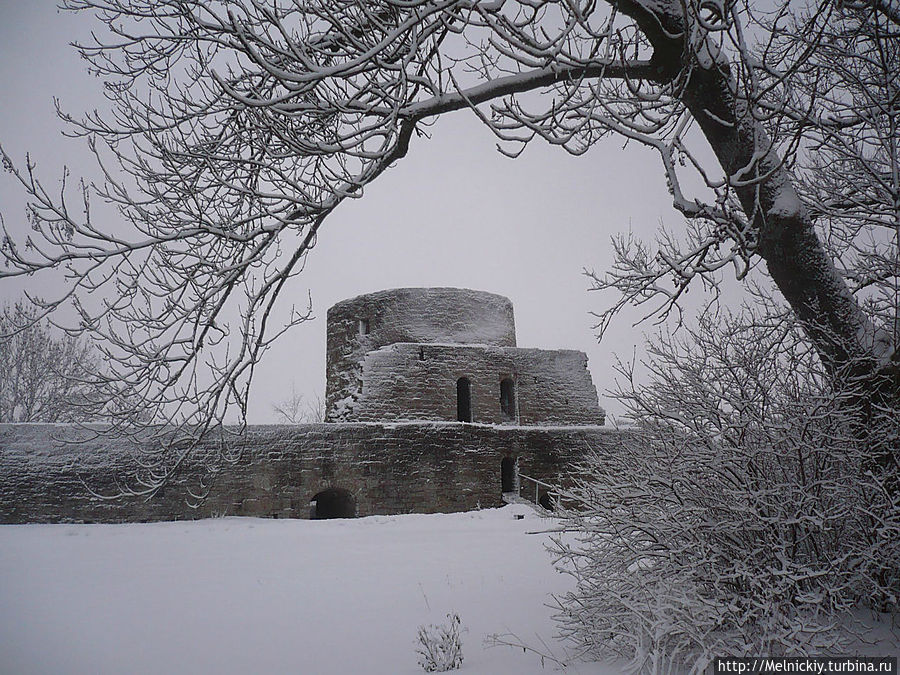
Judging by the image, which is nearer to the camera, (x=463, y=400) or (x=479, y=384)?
(x=479, y=384)

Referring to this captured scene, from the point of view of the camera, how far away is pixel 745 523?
2.75 m

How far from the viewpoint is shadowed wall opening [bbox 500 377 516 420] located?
17156 millimetres

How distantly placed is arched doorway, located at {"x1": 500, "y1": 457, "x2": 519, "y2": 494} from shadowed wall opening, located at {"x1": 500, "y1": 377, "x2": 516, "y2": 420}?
1863 mm

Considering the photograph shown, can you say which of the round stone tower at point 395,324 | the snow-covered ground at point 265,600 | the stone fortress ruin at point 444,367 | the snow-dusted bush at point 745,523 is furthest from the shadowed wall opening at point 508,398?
the snow-dusted bush at point 745,523

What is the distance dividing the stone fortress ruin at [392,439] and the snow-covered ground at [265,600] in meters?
2.48

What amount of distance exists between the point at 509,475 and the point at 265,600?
11.4 meters

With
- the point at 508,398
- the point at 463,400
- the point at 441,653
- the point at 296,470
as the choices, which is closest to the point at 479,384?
the point at 463,400

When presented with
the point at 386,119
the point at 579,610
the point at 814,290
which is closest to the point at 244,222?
the point at 386,119

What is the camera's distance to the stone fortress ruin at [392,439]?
10.6 metres

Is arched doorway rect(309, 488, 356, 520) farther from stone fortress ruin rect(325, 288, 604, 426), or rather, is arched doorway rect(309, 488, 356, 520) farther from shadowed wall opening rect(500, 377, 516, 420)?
shadowed wall opening rect(500, 377, 516, 420)

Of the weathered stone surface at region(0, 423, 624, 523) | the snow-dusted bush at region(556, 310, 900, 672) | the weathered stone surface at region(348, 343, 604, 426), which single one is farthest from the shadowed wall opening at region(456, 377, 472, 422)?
the snow-dusted bush at region(556, 310, 900, 672)

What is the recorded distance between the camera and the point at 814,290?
351 centimetres

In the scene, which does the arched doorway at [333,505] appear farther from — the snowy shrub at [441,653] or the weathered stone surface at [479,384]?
the snowy shrub at [441,653]

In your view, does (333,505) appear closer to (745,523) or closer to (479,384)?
(479,384)
